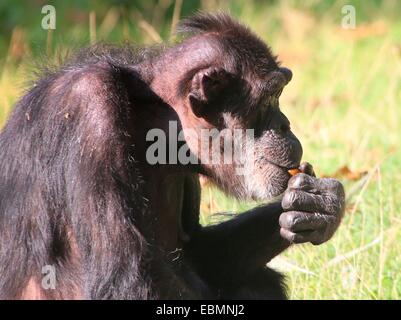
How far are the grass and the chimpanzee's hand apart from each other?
850mm

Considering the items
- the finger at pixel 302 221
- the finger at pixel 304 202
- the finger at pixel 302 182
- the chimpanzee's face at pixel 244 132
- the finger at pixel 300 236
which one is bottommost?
the finger at pixel 300 236

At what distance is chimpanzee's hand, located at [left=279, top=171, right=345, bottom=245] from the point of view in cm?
541

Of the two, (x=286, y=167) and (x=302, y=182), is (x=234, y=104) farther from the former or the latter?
(x=302, y=182)

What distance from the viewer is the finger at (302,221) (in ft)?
17.7

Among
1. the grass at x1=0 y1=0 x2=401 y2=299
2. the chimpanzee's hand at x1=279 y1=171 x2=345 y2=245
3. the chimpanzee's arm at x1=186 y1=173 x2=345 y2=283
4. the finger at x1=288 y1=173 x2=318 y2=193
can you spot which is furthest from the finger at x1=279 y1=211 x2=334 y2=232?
the grass at x1=0 y1=0 x2=401 y2=299

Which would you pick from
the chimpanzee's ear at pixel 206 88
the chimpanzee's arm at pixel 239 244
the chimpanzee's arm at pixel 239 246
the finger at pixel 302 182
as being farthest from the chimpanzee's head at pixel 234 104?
the chimpanzee's arm at pixel 239 246

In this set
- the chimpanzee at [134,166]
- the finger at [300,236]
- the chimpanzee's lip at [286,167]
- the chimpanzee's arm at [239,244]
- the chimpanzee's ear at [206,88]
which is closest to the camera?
the chimpanzee at [134,166]

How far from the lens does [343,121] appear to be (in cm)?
945

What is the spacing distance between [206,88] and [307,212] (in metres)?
0.93

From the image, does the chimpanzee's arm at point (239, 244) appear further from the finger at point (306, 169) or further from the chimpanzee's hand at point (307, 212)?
the chimpanzee's hand at point (307, 212)

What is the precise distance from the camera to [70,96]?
521cm

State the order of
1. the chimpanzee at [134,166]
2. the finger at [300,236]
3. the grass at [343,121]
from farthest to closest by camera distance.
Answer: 1. the grass at [343,121]
2. the finger at [300,236]
3. the chimpanzee at [134,166]

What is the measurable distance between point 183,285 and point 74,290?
0.63 m

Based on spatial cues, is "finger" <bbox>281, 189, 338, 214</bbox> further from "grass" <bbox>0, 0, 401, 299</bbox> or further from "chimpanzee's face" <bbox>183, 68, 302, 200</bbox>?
"grass" <bbox>0, 0, 401, 299</bbox>
